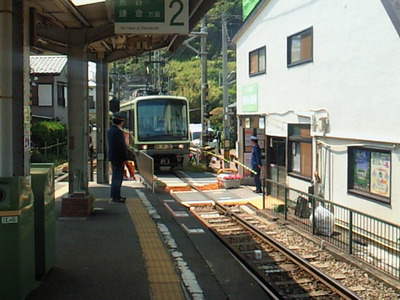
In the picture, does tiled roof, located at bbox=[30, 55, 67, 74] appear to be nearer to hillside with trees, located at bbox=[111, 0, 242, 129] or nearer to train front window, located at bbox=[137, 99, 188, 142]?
hillside with trees, located at bbox=[111, 0, 242, 129]

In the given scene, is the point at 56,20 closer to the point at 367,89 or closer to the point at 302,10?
the point at 367,89

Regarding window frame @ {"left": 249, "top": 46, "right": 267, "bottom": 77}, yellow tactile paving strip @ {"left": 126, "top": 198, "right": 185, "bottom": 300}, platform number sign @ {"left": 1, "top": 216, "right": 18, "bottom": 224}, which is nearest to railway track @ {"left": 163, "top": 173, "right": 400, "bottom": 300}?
yellow tactile paving strip @ {"left": 126, "top": 198, "right": 185, "bottom": 300}

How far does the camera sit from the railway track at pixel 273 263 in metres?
7.51

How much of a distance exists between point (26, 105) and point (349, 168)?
779 centimetres

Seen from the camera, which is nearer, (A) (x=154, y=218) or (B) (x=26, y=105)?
(B) (x=26, y=105)

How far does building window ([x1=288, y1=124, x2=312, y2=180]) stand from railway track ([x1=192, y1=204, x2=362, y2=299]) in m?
2.07

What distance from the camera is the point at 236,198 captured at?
15.9m

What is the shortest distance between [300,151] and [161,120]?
28.5 ft

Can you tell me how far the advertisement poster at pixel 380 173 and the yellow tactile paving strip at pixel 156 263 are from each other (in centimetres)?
447

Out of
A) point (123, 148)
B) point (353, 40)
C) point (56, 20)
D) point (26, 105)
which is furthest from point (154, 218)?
point (353, 40)

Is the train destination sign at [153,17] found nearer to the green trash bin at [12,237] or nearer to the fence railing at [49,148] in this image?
the green trash bin at [12,237]

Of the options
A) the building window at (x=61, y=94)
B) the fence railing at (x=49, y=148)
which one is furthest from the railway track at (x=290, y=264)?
the building window at (x=61, y=94)

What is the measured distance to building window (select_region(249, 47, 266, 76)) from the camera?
17203 mm

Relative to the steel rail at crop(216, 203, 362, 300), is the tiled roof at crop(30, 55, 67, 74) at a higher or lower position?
higher
